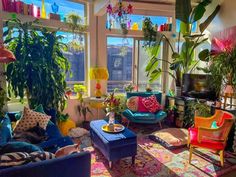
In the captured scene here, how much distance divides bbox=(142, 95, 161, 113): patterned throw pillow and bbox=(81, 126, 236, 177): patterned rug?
126cm

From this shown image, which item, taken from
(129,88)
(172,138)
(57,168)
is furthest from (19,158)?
(129,88)

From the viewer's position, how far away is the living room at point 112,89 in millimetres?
2771

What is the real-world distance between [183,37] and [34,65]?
3.57 m

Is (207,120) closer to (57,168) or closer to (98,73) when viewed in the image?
(98,73)

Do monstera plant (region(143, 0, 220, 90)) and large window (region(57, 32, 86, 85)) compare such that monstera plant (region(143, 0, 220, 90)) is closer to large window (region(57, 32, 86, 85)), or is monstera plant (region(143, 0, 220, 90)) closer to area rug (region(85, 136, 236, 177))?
large window (region(57, 32, 86, 85))

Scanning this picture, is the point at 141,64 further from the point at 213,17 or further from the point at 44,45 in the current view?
the point at 44,45

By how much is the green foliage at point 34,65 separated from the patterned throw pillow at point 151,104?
2.13 m

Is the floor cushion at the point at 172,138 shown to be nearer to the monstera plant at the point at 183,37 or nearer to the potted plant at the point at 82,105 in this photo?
the monstera plant at the point at 183,37

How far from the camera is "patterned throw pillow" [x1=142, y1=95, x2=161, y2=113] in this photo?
4688 mm

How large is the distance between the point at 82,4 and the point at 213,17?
3.24 metres

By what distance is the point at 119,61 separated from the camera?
18.1ft

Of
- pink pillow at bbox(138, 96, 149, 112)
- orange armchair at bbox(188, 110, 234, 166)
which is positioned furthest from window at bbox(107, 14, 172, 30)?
orange armchair at bbox(188, 110, 234, 166)

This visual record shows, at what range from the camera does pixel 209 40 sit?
4.95 metres

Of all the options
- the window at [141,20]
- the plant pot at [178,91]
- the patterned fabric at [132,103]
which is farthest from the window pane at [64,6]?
the plant pot at [178,91]
